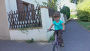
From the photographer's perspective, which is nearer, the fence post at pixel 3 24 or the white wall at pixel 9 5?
the fence post at pixel 3 24

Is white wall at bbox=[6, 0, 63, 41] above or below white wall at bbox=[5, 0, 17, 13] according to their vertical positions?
below

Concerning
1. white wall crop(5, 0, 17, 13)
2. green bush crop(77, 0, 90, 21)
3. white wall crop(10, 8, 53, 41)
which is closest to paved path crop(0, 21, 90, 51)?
white wall crop(10, 8, 53, 41)

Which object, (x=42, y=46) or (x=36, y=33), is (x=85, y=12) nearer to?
(x=36, y=33)

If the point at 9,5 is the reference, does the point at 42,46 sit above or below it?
below

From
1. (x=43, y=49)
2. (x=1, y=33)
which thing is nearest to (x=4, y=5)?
(x=1, y=33)

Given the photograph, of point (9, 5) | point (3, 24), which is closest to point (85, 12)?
point (9, 5)

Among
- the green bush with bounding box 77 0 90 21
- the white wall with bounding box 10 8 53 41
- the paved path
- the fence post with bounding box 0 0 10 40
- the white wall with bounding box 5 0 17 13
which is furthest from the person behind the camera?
the green bush with bounding box 77 0 90 21

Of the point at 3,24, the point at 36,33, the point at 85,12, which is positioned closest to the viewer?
the point at 36,33

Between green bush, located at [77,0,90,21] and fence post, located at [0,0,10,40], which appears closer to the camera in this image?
fence post, located at [0,0,10,40]

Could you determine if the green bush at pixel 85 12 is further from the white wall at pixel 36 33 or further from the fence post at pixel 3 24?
the fence post at pixel 3 24

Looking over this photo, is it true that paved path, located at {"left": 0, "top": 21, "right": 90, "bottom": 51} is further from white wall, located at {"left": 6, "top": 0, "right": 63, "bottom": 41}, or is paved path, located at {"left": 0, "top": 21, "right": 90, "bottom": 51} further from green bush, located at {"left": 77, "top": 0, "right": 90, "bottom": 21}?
green bush, located at {"left": 77, "top": 0, "right": 90, "bottom": 21}

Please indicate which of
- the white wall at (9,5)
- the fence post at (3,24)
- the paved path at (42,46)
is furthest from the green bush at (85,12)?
the fence post at (3,24)

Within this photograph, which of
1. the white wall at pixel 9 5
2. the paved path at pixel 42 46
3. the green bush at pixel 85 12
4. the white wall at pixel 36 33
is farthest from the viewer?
the green bush at pixel 85 12

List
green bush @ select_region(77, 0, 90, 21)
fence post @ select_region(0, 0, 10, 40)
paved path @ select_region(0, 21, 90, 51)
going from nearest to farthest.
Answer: paved path @ select_region(0, 21, 90, 51)
fence post @ select_region(0, 0, 10, 40)
green bush @ select_region(77, 0, 90, 21)
